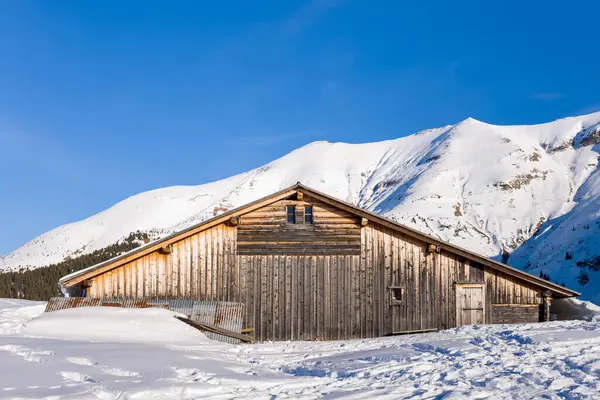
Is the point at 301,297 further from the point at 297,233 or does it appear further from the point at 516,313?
the point at 516,313

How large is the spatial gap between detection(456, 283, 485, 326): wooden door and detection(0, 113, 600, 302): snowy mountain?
4349cm

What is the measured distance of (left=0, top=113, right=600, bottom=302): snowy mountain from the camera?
342 ft

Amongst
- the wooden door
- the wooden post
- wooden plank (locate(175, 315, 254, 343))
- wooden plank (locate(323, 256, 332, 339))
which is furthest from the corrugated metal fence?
the wooden post

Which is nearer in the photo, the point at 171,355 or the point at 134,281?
the point at 171,355

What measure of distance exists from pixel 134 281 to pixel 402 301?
30.0 feet

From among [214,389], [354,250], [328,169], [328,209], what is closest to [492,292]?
[354,250]

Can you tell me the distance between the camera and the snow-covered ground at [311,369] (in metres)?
8.33

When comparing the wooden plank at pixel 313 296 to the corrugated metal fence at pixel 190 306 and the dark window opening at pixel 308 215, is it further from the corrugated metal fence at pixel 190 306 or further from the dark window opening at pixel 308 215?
the corrugated metal fence at pixel 190 306

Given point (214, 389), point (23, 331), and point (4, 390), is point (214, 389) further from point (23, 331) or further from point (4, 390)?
point (23, 331)

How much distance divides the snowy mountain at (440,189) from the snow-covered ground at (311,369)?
52.2 m

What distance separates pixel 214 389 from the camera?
8.59m

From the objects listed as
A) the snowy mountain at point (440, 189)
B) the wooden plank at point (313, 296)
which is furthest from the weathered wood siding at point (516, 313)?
the snowy mountain at point (440, 189)

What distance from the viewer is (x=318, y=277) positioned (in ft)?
68.5

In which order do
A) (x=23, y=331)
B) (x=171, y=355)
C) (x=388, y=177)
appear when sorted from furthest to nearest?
1. (x=388, y=177)
2. (x=23, y=331)
3. (x=171, y=355)
